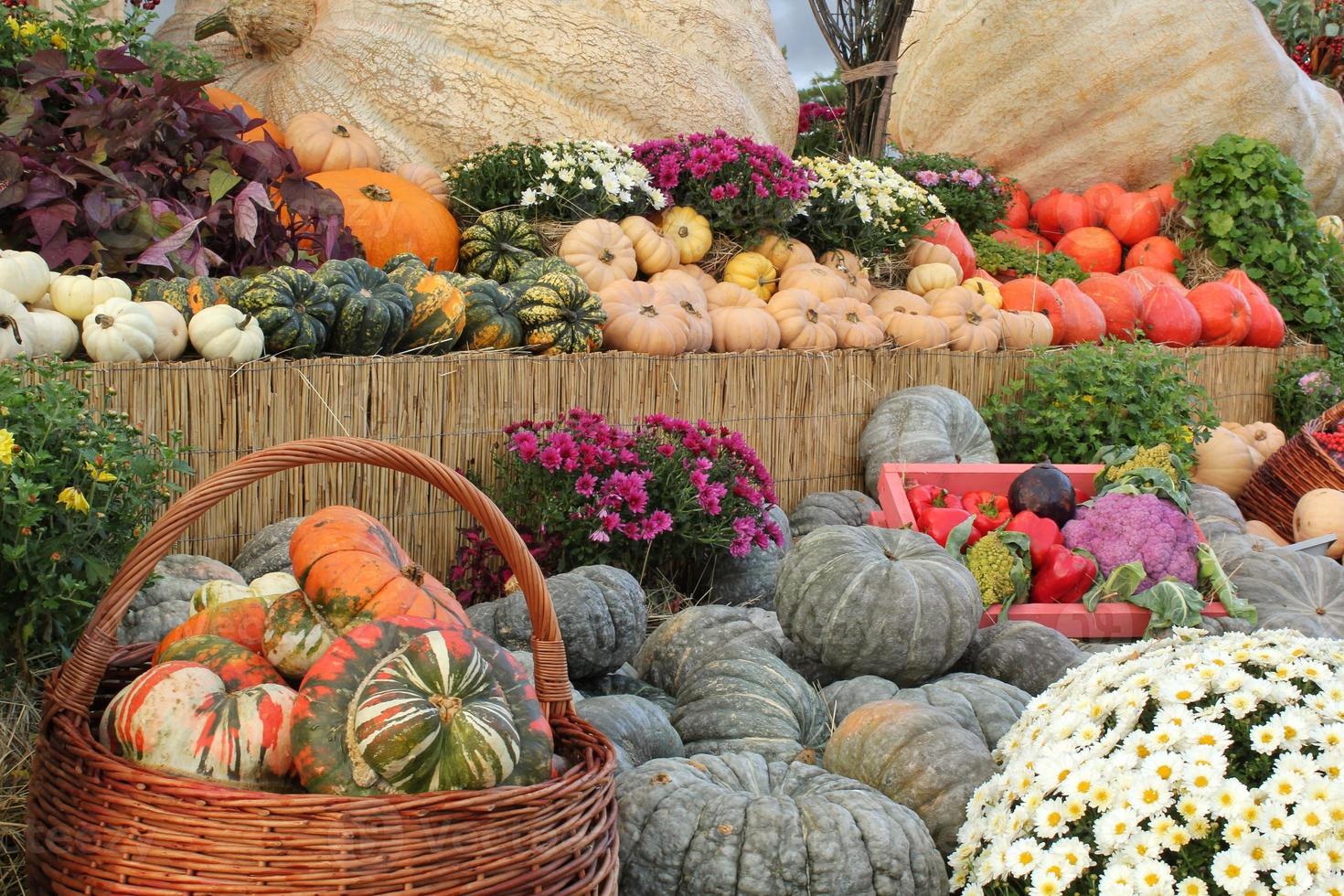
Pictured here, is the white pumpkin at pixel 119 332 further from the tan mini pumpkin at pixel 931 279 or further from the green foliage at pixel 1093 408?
the tan mini pumpkin at pixel 931 279

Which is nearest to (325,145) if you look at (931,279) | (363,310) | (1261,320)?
(363,310)

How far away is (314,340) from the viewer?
3.96 meters

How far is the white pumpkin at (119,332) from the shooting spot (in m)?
3.48

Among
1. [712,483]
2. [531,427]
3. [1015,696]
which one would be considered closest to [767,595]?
[712,483]

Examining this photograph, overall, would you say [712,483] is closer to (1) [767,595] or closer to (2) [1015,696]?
(1) [767,595]

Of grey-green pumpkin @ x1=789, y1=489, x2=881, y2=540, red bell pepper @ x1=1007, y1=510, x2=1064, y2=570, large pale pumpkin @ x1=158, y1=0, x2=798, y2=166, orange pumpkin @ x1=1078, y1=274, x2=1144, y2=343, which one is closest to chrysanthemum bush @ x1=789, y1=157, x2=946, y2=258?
large pale pumpkin @ x1=158, y1=0, x2=798, y2=166

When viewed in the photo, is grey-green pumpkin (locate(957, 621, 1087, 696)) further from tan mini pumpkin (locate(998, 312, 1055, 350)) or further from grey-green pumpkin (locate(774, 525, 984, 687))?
tan mini pumpkin (locate(998, 312, 1055, 350))

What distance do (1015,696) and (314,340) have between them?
8.05 ft

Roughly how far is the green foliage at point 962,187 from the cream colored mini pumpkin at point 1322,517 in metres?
3.40

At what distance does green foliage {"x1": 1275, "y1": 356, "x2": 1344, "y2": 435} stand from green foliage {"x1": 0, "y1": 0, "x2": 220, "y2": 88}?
6537mm

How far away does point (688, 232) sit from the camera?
19.9 feet

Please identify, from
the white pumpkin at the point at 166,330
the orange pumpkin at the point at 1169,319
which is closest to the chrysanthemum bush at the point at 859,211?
the orange pumpkin at the point at 1169,319

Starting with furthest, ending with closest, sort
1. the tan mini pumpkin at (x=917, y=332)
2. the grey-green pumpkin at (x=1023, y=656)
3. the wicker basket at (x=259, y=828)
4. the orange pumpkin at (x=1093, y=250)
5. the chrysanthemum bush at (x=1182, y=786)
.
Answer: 1. the orange pumpkin at (x=1093, y=250)
2. the tan mini pumpkin at (x=917, y=332)
3. the grey-green pumpkin at (x=1023, y=656)
4. the chrysanthemum bush at (x=1182, y=786)
5. the wicker basket at (x=259, y=828)

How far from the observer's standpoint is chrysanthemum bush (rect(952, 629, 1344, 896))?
6.04ft
